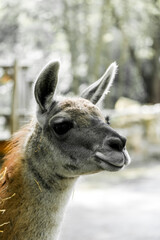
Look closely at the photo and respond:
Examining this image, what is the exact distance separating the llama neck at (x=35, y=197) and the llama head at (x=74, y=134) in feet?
0.20

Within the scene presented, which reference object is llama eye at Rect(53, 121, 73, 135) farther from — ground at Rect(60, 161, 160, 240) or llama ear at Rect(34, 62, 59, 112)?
ground at Rect(60, 161, 160, 240)

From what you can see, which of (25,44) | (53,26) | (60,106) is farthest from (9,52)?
(60,106)

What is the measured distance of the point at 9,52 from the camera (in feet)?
38.2

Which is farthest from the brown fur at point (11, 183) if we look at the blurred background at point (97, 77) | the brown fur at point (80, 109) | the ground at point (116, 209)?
the ground at point (116, 209)

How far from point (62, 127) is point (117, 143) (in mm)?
294

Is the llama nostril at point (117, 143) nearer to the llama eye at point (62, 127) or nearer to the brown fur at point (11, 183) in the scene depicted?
the llama eye at point (62, 127)

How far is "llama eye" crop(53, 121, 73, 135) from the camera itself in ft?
6.14

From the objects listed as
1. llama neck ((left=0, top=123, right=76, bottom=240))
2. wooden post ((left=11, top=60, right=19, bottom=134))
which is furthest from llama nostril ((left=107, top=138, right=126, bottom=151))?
wooden post ((left=11, top=60, right=19, bottom=134))

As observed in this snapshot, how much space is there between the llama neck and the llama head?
6 centimetres

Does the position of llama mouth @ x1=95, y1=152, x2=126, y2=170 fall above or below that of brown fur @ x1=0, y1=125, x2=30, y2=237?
above

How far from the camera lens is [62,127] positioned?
189cm

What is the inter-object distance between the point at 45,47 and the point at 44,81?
32.3ft

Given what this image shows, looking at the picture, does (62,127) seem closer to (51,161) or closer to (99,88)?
(51,161)

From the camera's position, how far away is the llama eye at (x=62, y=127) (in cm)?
187
